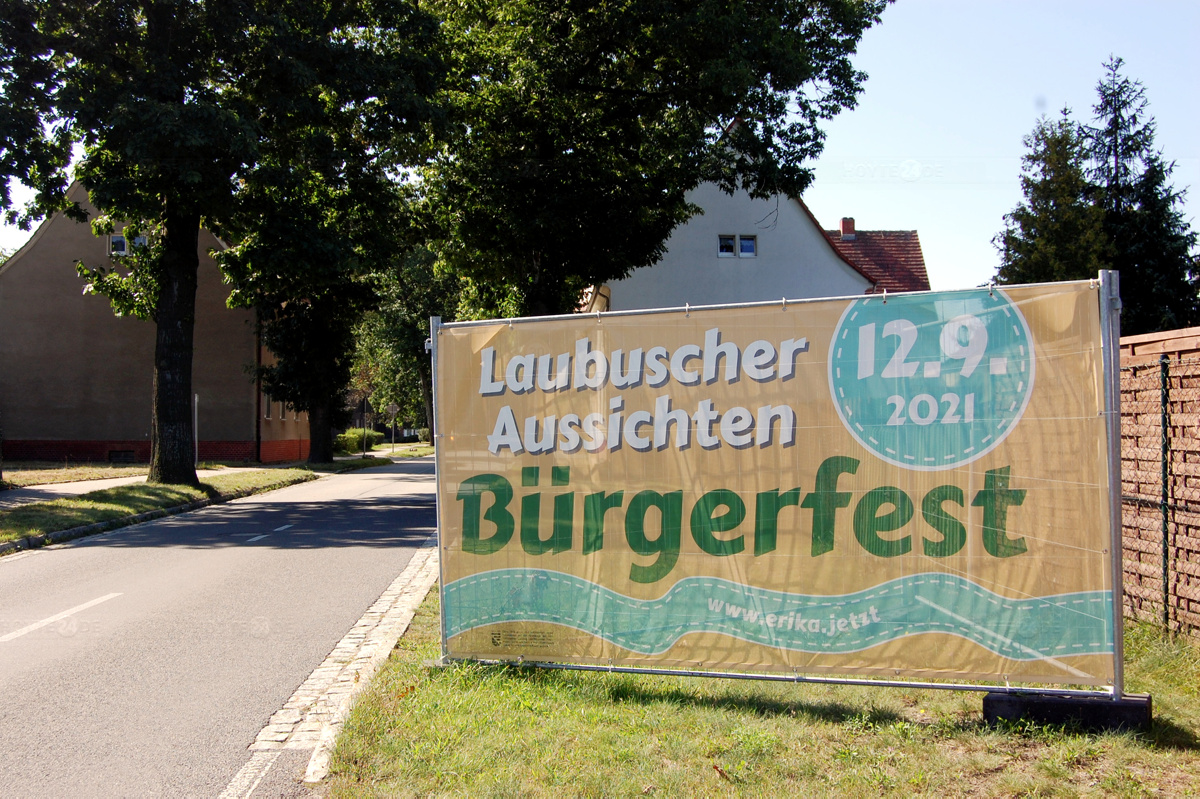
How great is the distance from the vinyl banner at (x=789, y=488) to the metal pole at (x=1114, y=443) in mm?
54

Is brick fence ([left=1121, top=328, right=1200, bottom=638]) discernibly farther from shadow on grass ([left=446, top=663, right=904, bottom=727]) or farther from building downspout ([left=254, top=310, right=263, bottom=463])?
building downspout ([left=254, top=310, right=263, bottom=463])

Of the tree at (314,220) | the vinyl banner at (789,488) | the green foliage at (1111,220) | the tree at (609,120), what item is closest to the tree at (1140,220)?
the green foliage at (1111,220)

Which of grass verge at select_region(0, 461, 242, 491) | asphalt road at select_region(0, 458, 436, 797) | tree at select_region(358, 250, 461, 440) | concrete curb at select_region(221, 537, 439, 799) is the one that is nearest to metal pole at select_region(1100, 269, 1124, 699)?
concrete curb at select_region(221, 537, 439, 799)

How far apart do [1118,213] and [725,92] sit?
26.6 meters

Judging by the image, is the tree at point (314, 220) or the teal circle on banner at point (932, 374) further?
the tree at point (314, 220)

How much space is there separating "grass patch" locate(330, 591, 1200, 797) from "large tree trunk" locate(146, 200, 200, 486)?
55.4 ft

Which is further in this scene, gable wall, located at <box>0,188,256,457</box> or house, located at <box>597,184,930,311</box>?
gable wall, located at <box>0,188,256,457</box>

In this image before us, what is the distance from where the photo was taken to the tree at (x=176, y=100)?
57.8 feet

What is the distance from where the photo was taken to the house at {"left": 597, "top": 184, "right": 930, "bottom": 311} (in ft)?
104

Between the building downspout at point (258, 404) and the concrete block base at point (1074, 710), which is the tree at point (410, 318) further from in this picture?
the concrete block base at point (1074, 710)

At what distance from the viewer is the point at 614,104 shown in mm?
23906

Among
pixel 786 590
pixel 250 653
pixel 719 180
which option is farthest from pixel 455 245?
pixel 786 590

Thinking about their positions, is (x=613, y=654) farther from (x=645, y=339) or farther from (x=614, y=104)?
(x=614, y=104)

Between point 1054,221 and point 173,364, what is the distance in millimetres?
31040
